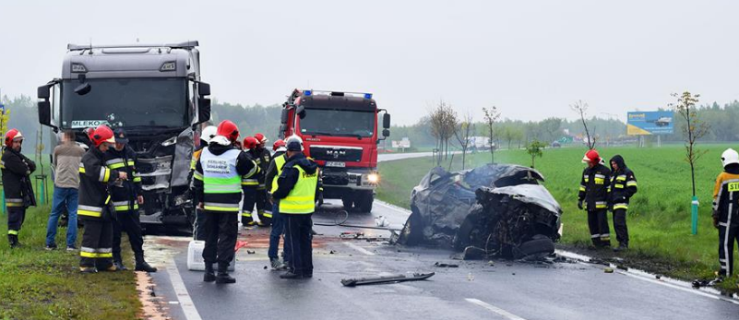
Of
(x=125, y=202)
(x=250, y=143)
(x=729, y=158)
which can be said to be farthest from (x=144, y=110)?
(x=729, y=158)

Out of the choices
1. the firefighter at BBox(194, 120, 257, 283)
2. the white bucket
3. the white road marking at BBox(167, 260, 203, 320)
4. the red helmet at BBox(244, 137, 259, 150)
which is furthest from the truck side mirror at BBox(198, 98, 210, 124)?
the firefighter at BBox(194, 120, 257, 283)

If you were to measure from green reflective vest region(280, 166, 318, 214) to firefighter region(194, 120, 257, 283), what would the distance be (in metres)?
0.72

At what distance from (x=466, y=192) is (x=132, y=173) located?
6150 millimetres

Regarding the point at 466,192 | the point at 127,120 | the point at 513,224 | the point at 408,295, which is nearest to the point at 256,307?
the point at 408,295

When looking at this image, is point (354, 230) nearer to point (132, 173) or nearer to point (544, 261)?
point (544, 261)

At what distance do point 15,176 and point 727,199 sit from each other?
10.4m

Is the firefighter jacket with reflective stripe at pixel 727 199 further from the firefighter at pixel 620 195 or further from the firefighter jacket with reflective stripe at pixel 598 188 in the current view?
the firefighter jacket with reflective stripe at pixel 598 188

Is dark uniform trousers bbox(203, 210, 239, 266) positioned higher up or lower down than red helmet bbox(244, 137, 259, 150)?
lower down

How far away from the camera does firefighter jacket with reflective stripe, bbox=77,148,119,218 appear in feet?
36.1

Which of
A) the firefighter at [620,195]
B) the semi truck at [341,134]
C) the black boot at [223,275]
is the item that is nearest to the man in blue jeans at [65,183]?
the black boot at [223,275]

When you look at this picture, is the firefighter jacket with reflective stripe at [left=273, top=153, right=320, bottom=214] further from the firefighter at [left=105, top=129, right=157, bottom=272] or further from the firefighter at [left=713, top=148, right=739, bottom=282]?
the firefighter at [left=713, top=148, right=739, bottom=282]

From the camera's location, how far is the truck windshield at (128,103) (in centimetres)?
1656

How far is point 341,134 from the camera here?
23859 mm

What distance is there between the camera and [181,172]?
1655cm
